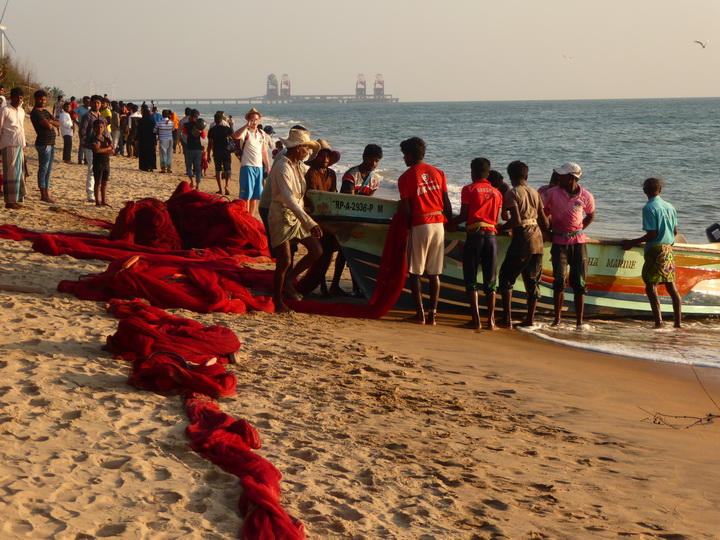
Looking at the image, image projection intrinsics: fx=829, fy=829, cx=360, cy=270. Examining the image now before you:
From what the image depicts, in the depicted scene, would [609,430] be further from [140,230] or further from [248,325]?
[140,230]

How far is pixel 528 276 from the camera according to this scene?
7988mm

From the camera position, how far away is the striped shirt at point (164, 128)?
61.2ft

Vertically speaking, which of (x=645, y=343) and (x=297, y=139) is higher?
(x=297, y=139)

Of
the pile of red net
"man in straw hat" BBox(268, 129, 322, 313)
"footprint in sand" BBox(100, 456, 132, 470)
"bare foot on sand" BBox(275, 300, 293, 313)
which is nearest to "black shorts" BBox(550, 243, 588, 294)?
"man in straw hat" BBox(268, 129, 322, 313)

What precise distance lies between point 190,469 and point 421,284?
4440 millimetres

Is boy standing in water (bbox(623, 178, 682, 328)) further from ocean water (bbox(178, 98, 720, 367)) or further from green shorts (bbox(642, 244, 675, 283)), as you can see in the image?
ocean water (bbox(178, 98, 720, 367))

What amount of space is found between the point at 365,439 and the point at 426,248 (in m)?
3.18

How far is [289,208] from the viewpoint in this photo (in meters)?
7.10

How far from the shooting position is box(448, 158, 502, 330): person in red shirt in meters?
7.50

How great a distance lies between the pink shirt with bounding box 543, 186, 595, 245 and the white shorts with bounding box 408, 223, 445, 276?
123 cm

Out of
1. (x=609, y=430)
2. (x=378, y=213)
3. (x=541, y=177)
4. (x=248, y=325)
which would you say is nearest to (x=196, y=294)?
(x=248, y=325)

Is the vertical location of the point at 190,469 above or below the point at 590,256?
below

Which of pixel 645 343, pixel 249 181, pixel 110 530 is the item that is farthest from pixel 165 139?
pixel 110 530

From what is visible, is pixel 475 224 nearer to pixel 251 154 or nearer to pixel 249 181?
pixel 251 154
